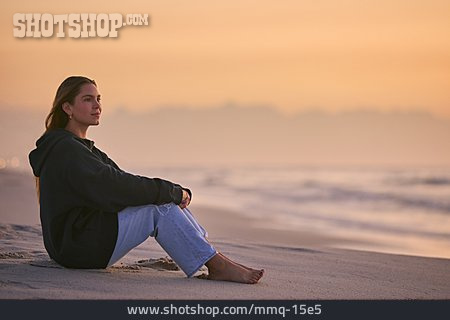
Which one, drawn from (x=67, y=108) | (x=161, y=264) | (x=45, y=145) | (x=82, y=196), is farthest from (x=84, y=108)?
(x=161, y=264)

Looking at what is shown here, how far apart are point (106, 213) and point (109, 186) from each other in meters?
0.14

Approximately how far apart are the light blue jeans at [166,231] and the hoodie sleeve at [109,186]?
1.6 inches

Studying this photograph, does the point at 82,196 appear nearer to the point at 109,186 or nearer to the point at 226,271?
the point at 109,186

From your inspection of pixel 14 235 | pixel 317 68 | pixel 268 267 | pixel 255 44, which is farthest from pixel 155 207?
pixel 317 68

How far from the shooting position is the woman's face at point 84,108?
12.9 ft

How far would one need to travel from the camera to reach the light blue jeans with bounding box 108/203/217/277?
3.73 metres

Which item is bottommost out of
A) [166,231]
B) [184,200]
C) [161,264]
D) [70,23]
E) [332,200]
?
[161,264]

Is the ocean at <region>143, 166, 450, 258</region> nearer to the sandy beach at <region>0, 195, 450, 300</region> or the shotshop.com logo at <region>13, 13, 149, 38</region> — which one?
the sandy beach at <region>0, 195, 450, 300</region>

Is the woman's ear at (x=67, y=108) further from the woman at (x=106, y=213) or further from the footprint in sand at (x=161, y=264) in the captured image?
the footprint in sand at (x=161, y=264)

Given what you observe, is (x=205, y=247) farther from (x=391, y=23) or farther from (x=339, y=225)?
(x=391, y=23)

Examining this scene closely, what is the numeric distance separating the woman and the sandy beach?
3.5 inches

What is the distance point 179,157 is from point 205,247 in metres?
19.0

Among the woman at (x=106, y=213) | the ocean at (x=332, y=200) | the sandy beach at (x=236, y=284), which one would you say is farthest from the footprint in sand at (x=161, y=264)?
the ocean at (x=332, y=200)

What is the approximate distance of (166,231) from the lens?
12.2 feet
